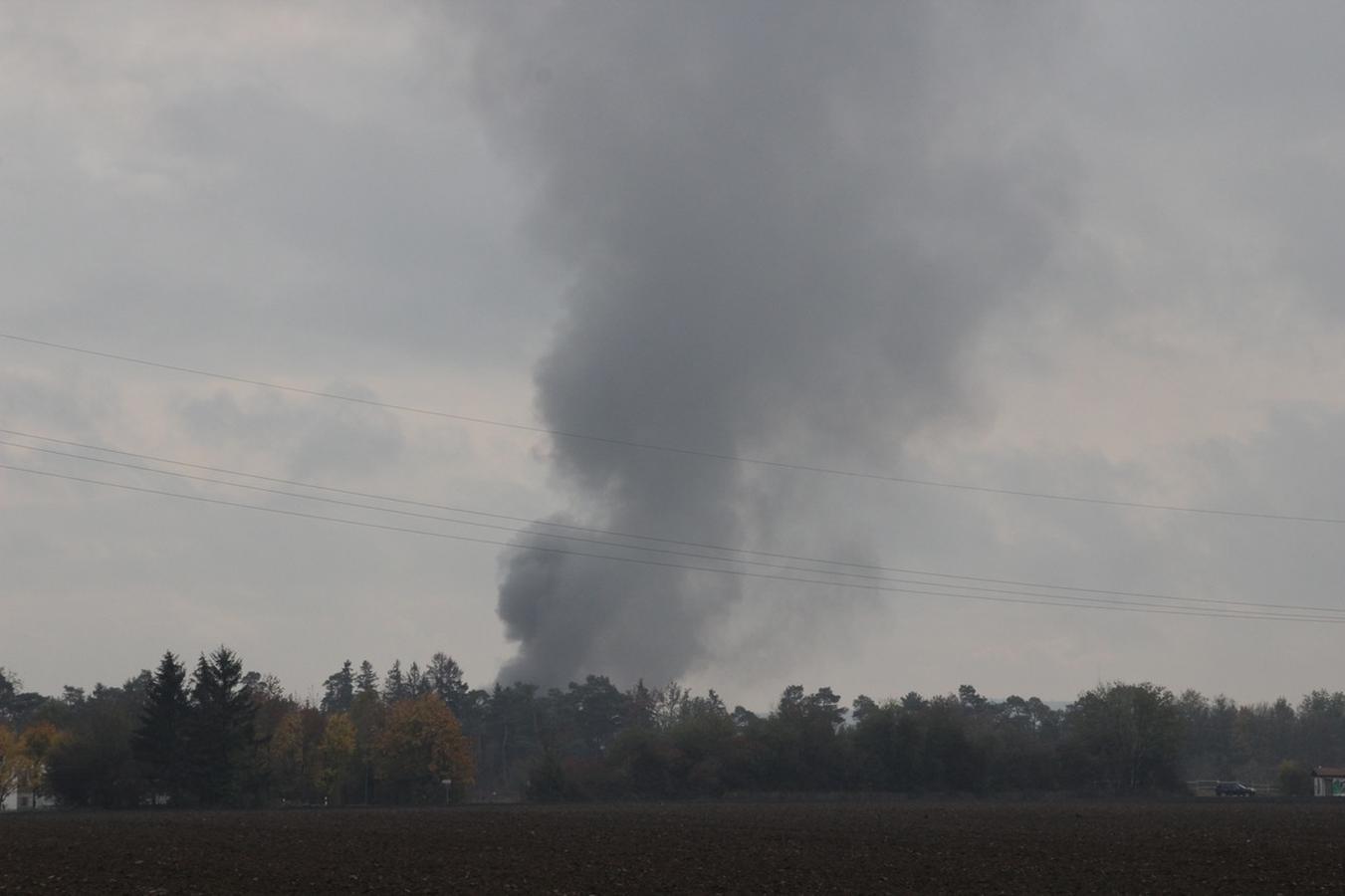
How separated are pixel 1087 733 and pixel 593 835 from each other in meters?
92.7

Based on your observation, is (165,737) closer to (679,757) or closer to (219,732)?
(219,732)

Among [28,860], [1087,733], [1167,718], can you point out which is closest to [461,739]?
[1087,733]

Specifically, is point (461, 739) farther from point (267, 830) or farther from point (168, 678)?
point (267, 830)

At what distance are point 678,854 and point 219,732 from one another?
2787 inches

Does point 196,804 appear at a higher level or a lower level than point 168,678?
lower

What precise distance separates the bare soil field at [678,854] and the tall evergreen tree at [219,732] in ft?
91.6

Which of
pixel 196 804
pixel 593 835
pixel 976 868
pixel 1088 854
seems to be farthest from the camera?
pixel 196 804

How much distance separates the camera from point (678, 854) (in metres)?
49.8

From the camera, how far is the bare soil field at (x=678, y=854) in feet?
127

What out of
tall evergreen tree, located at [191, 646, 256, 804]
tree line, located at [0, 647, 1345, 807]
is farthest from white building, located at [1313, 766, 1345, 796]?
tall evergreen tree, located at [191, 646, 256, 804]

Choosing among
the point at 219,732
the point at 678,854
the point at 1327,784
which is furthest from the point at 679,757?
the point at 678,854

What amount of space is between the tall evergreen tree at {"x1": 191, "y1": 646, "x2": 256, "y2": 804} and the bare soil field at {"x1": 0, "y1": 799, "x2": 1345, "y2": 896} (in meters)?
27.9

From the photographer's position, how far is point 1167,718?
14238 centimetres

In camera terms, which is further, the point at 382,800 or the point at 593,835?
the point at 382,800
